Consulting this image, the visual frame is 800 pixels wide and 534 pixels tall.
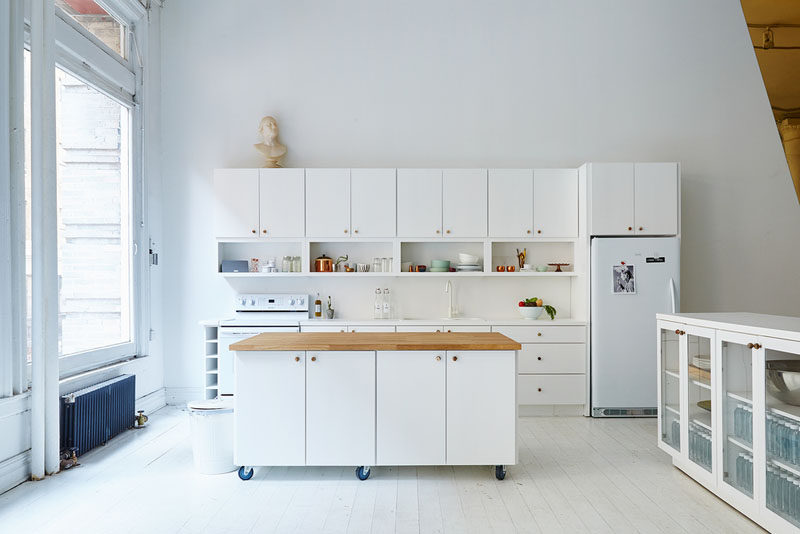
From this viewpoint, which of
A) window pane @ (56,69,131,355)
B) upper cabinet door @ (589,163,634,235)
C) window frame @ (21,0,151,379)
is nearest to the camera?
window pane @ (56,69,131,355)

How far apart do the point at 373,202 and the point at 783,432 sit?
142 inches

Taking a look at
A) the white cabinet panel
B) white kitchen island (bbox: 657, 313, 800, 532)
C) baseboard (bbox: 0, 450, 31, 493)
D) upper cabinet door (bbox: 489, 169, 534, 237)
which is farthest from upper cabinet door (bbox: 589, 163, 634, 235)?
baseboard (bbox: 0, 450, 31, 493)

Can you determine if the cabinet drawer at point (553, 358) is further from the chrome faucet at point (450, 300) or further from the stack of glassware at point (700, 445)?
the stack of glassware at point (700, 445)

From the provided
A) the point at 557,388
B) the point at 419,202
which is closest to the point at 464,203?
the point at 419,202

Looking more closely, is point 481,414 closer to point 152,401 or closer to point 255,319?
point 255,319

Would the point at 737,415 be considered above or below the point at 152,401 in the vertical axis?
above

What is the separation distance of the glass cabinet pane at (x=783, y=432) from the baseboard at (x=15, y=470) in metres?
4.01

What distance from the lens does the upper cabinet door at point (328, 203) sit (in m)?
5.27

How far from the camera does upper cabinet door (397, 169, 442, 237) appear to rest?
17.3 ft

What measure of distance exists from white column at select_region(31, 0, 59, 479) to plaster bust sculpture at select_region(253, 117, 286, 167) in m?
2.04

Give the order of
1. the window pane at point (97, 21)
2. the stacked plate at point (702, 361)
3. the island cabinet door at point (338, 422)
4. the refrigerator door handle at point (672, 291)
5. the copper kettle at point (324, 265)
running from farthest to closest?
the copper kettle at point (324, 265)
the refrigerator door handle at point (672, 291)
the window pane at point (97, 21)
the island cabinet door at point (338, 422)
the stacked plate at point (702, 361)

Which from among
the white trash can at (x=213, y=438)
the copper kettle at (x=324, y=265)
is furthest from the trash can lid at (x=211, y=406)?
the copper kettle at (x=324, y=265)

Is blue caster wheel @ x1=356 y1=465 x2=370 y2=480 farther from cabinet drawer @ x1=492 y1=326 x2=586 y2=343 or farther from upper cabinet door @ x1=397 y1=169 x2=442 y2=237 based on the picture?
upper cabinet door @ x1=397 y1=169 x2=442 y2=237

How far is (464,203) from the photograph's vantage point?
17.3 ft
